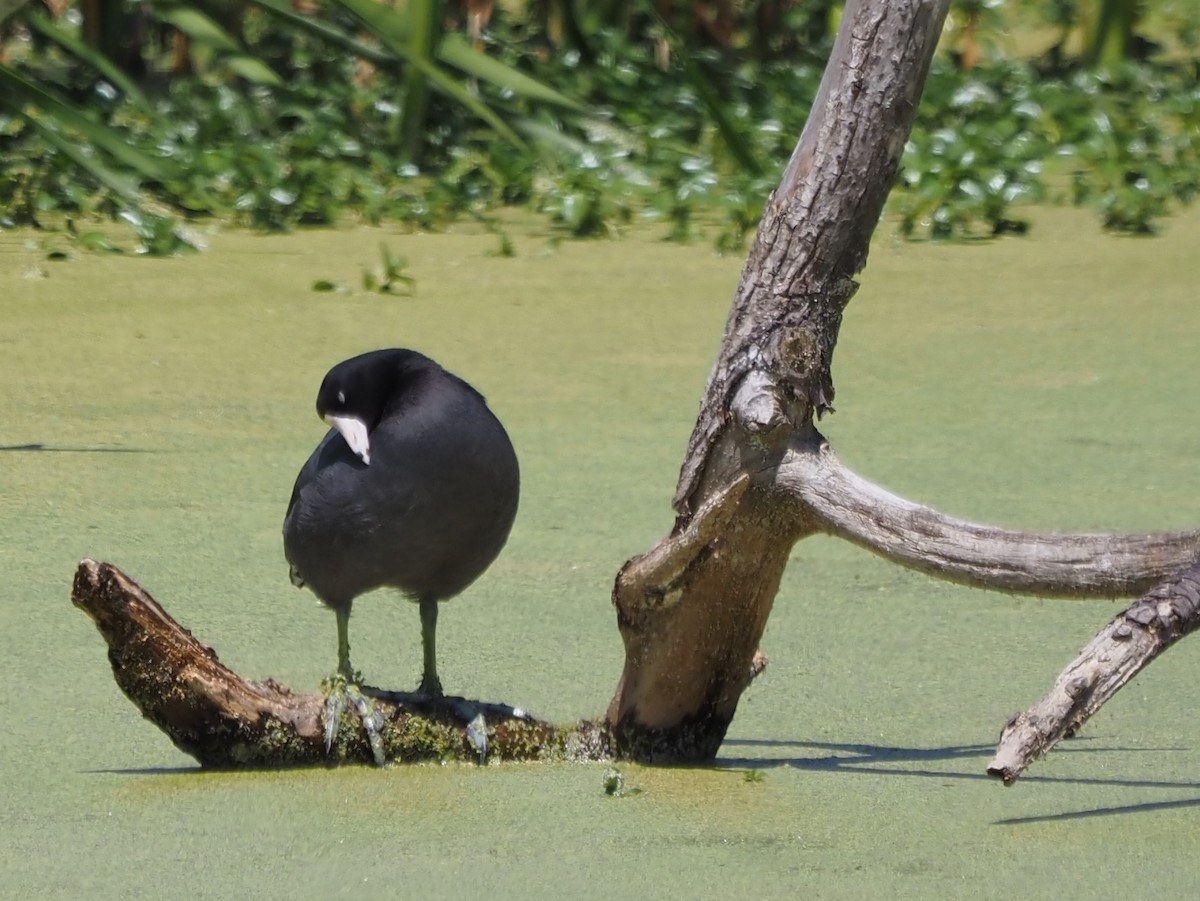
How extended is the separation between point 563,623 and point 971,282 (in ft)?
8.23

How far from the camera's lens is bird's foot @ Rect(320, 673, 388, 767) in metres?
2.50

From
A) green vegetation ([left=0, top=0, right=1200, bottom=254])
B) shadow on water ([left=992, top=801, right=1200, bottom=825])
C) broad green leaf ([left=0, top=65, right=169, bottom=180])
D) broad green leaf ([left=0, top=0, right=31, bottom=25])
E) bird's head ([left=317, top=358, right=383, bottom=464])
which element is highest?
bird's head ([left=317, top=358, right=383, bottom=464])

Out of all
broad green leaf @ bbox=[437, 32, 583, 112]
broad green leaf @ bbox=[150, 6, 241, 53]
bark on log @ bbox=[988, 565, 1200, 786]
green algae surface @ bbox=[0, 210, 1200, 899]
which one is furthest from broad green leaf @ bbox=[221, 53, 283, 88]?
bark on log @ bbox=[988, 565, 1200, 786]

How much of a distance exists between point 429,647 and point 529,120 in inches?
146

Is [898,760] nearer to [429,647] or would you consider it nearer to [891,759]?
[891,759]

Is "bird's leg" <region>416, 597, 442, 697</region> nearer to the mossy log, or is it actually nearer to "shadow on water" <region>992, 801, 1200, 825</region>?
the mossy log

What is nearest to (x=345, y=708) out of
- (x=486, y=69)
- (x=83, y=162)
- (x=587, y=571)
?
(x=587, y=571)

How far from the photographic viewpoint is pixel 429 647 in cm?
268

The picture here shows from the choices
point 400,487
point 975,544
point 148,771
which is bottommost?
point 148,771

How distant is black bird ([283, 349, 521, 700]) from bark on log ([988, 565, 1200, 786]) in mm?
773

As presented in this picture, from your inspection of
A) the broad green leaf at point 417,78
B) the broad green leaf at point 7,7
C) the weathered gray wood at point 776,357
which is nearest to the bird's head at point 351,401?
the weathered gray wood at point 776,357

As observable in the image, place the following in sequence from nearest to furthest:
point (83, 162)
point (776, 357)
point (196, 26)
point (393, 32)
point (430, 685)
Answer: point (776, 357) < point (430, 685) < point (83, 162) < point (393, 32) < point (196, 26)

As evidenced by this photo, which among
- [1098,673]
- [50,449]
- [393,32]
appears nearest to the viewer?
[1098,673]

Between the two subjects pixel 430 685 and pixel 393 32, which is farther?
Answer: pixel 393 32
